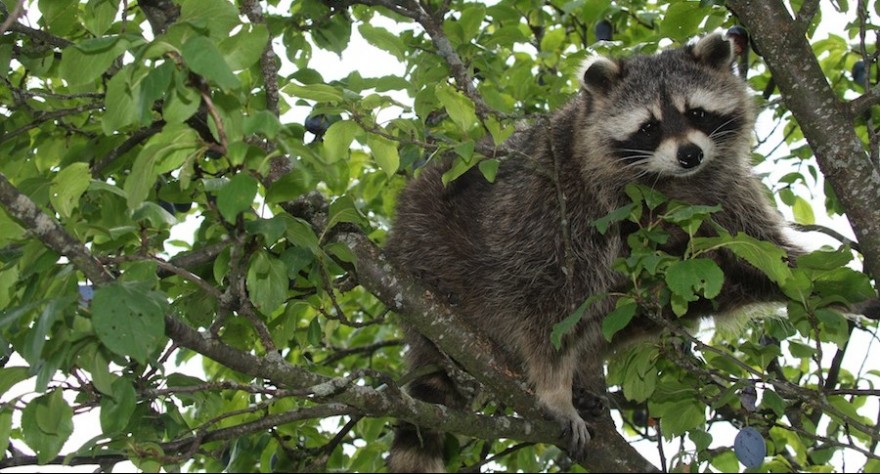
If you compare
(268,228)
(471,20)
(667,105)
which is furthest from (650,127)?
(268,228)

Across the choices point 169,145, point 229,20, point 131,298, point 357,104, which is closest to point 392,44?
point 357,104

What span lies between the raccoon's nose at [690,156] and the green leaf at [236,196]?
1839mm

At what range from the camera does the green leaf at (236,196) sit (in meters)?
1.84

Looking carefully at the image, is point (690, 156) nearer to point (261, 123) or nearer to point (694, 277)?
point (694, 277)

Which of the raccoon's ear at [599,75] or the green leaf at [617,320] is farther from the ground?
the raccoon's ear at [599,75]

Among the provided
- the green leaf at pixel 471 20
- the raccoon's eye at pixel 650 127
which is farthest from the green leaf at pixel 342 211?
the raccoon's eye at pixel 650 127

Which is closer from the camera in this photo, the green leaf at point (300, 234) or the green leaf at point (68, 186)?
the green leaf at point (68, 186)

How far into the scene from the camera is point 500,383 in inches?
126

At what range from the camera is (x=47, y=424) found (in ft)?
7.17

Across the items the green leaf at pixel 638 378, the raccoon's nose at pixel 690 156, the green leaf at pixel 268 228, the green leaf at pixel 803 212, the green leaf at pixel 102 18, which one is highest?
the green leaf at pixel 803 212

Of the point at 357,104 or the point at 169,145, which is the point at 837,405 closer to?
the point at 357,104

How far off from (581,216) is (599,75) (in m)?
0.52

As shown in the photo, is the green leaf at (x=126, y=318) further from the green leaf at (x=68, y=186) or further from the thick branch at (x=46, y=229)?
the green leaf at (x=68, y=186)

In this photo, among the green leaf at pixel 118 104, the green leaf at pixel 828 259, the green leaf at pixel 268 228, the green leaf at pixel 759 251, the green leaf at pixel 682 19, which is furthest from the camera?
the green leaf at pixel 682 19
